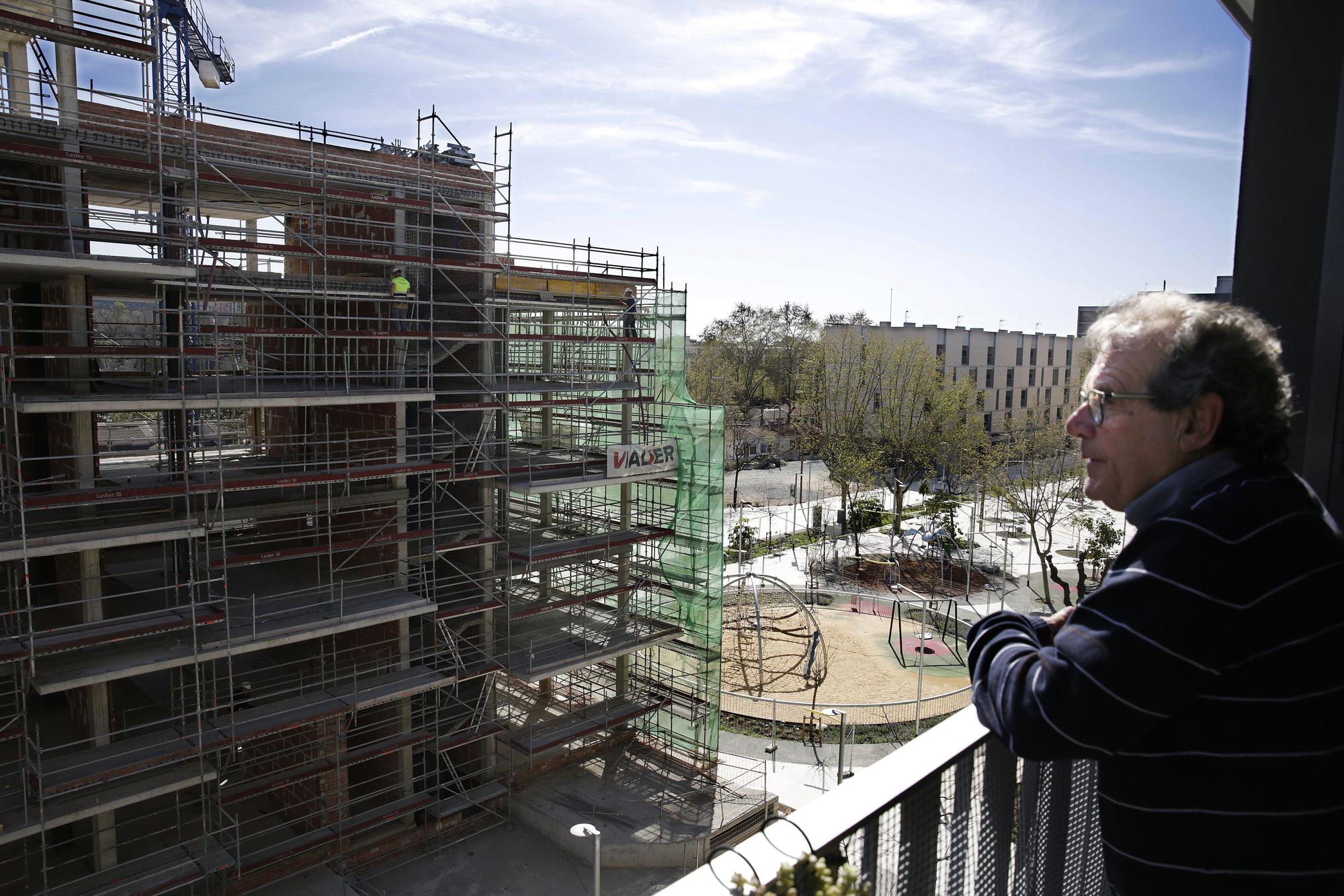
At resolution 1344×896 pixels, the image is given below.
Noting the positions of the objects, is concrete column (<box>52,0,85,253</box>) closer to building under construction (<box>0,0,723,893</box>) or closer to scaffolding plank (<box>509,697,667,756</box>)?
building under construction (<box>0,0,723,893</box>)

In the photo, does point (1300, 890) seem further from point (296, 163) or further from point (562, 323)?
point (562, 323)

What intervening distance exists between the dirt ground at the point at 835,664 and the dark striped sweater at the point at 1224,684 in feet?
57.2

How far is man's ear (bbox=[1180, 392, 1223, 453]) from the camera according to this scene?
60.5 inches

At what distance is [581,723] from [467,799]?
8.04 ft

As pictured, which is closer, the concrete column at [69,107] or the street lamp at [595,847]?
the street lamp at [595,847]

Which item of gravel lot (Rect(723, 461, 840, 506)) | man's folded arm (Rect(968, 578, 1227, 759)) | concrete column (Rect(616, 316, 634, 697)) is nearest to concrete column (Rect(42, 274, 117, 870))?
concrete column (Rect(616, 316, 634, 697))

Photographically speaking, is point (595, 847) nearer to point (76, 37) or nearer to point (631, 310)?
point (631, 310)

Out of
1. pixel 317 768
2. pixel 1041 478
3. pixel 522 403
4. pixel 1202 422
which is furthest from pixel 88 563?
pixel 1041 478

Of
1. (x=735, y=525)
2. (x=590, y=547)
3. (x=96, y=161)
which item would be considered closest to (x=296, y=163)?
(x=96, y=161)

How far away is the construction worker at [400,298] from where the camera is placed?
13.2 meters

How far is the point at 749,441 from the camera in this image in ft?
150

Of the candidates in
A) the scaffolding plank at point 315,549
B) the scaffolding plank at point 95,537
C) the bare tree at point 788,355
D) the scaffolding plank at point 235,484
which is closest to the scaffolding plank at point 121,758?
the scaffolding plank at point 315,549

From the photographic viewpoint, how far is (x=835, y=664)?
20422mm

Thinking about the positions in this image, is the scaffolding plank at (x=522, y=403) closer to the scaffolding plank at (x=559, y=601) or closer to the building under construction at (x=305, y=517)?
the building under construction at (x=305, y=517)
